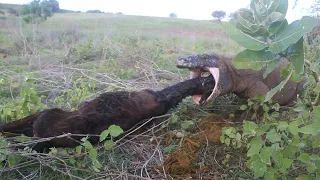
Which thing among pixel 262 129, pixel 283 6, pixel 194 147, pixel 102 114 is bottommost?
pixel 194 147

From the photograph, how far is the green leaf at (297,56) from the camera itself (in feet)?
5.08

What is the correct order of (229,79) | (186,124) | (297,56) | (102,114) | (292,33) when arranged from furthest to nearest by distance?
(229,79)
(186,124)
(102,114)
(297,56)
(292,33)

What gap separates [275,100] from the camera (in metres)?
3.29

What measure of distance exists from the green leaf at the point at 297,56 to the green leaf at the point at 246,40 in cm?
16

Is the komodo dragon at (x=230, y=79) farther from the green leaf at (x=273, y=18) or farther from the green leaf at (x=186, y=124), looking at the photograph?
the green leaf at (x=273, y=18)

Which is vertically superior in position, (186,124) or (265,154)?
(265,154)

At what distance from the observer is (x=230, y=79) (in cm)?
303

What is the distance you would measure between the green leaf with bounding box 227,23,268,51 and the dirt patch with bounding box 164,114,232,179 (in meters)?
1.16

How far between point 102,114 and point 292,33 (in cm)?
158

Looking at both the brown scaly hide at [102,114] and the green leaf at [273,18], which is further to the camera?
the brown scaly hide at [102,114]

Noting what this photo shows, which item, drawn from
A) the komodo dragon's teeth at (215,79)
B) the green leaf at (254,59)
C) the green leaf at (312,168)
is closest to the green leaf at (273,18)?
the green leaf at (254,59)

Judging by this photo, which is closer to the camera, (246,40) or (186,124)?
(246,40)

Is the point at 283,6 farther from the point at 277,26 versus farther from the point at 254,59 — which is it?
the point at 254,59

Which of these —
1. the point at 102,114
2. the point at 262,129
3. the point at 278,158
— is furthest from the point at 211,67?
the point at 278,158
